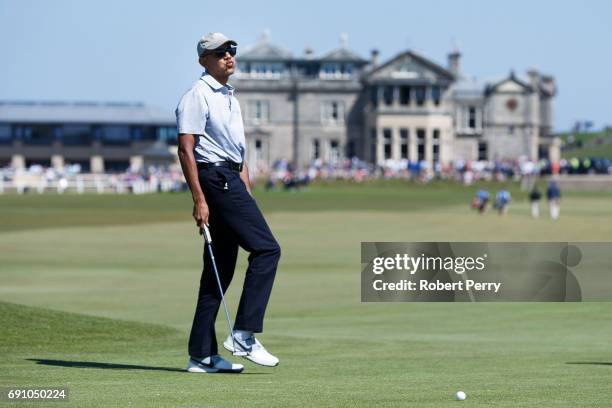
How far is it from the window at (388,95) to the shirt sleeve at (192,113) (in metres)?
146

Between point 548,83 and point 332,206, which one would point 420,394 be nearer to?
point 332,206

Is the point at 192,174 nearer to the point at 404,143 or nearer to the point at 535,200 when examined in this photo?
the point at 535,200

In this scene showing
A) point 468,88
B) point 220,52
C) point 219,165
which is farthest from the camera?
point 468,88

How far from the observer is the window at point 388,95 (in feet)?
518

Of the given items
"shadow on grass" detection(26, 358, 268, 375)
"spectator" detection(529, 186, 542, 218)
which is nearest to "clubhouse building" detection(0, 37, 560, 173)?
"spectator" detection(529, 186, 542, 218)

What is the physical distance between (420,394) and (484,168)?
11330 cm

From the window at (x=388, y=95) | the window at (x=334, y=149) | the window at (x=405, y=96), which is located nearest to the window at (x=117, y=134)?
the window at (x=334, y=149)

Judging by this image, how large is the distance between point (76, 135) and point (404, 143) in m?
33.1

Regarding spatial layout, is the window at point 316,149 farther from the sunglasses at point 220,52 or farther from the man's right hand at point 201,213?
the man's right hand at point 201,213

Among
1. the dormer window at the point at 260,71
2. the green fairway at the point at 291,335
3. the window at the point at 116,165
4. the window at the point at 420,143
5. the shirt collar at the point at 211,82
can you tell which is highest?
the dormer window at the point at 260,71

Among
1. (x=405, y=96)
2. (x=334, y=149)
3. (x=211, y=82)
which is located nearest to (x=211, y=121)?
(x=211, y=82)

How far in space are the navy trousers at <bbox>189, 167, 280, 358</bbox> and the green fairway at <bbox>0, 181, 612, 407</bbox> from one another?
0.46 metres

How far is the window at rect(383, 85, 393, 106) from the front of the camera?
518 feet

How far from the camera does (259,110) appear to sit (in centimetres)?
16225
